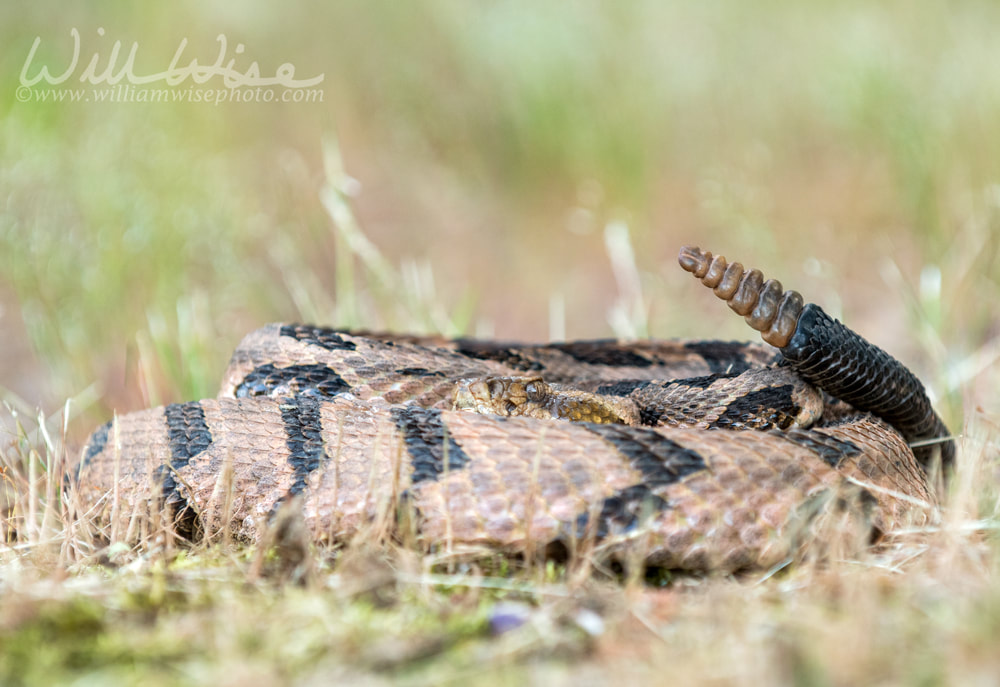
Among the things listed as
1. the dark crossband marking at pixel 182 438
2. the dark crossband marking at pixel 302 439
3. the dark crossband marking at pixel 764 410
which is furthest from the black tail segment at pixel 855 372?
the dark crossband marking at pixel 182 438

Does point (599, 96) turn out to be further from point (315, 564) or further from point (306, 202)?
point (315, 564)

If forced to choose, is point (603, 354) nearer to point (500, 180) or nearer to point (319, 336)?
point (319, 336)

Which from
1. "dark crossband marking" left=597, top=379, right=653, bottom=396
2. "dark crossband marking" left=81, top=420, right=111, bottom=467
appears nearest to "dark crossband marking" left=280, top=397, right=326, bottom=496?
"dark crossband marking" left=81, top=420, right=111, bottom=467

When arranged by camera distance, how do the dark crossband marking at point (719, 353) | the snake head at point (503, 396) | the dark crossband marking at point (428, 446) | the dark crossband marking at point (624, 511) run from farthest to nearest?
the dark crossband marking at point (719, 353), the snake head at point (503, 396), the dark crossband marking at point (428, 446), the dark crossband marking at point (624, 511)

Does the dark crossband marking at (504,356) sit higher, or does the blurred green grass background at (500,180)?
the blurred green grass background at (500,180)

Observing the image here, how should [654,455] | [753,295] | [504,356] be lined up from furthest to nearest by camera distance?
[504,356]
[753,295]
[654,455]

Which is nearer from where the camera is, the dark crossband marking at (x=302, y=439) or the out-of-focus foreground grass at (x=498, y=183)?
the dark crossband marking at (x=302, y=439)

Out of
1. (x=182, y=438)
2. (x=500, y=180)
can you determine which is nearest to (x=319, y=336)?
(x=182, y=438)

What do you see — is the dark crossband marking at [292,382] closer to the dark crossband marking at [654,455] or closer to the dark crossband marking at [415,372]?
the dark crossband marking at [415,372]
